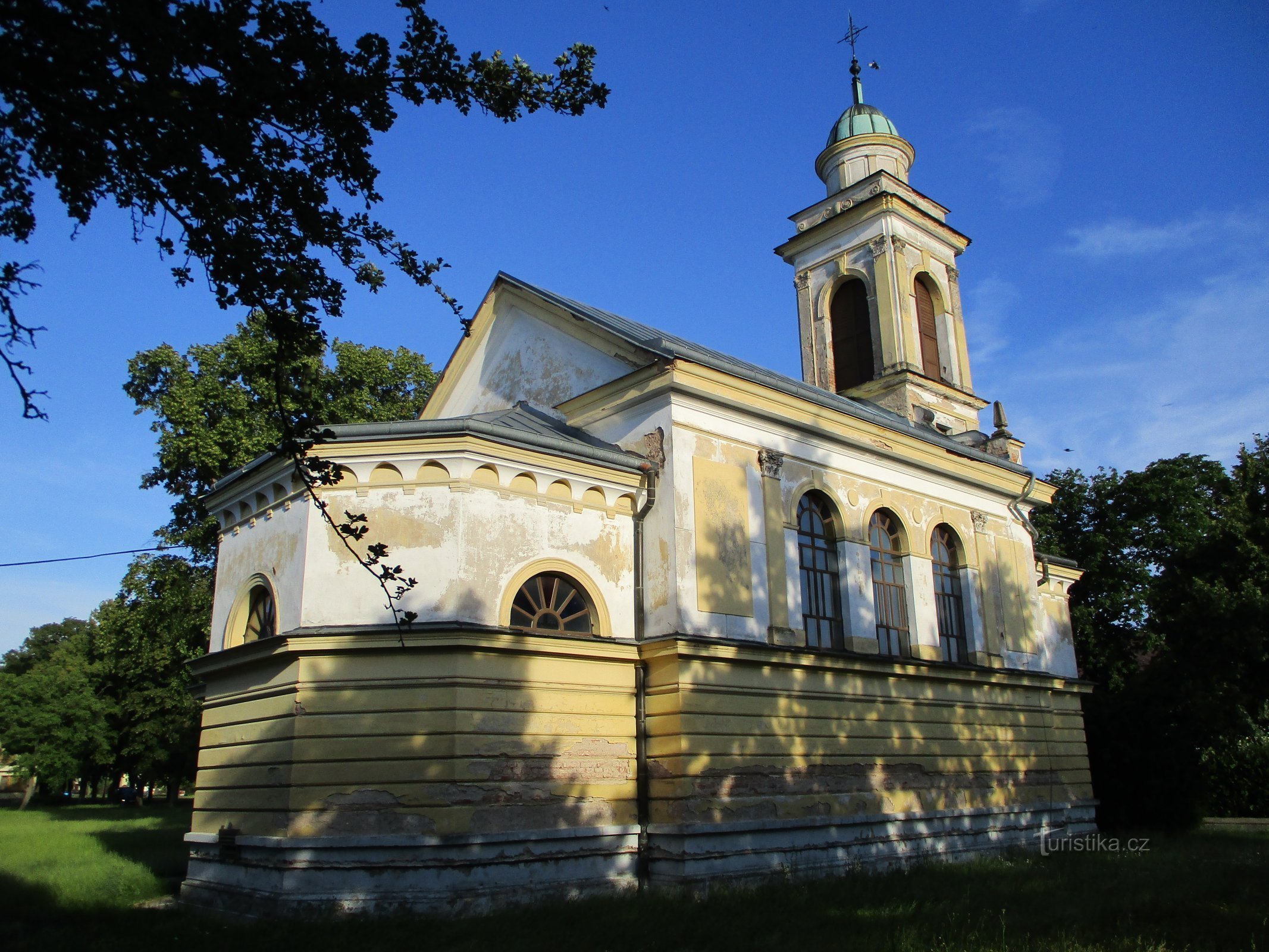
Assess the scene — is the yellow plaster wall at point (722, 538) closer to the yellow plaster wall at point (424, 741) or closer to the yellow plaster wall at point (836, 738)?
the yellow plaster wall at point (836, 738)

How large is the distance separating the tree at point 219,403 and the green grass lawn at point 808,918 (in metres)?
12.0

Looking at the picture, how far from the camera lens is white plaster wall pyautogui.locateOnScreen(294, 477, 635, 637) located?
12781mm

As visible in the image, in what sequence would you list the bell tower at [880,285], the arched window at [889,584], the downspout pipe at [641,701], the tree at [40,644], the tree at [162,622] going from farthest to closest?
the tree at [40,644], the tree at [162,622], the bell tower at [880,285], the arched window at [889,584], the downspout pipe at [641,701]

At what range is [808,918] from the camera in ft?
36.7

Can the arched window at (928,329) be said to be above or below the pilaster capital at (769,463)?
above

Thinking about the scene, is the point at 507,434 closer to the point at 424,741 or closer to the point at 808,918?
the point at 424,741

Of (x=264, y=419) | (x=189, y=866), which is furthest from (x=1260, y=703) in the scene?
(x=264, y=419)

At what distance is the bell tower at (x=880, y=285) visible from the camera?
2491 centimetres

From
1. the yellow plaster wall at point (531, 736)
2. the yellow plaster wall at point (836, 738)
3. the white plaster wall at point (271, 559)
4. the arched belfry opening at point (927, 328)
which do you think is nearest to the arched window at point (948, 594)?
the yellow plaster wall at point (836, 738)

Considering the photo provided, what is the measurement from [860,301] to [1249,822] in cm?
1720

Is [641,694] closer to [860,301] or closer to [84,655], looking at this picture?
[860,301]

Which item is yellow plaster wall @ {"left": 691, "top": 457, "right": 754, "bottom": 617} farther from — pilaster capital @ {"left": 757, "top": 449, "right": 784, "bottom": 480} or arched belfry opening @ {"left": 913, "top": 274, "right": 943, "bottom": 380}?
arched belfry opening @ {"left": 913, "top": 274, "right": 943, "bottom": 380}

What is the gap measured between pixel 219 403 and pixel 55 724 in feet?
93.6
